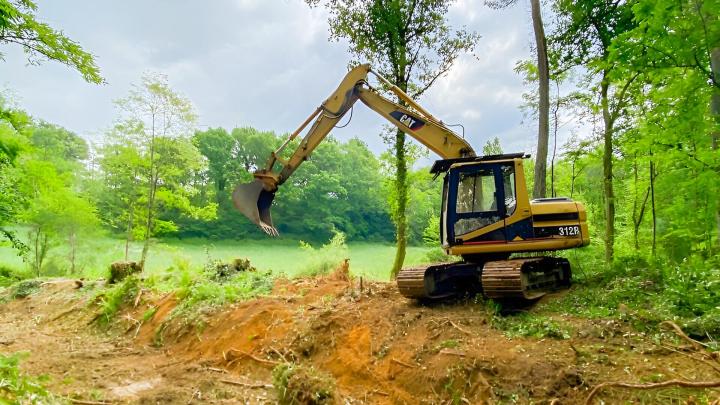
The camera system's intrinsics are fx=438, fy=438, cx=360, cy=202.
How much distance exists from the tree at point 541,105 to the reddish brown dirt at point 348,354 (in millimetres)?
4486

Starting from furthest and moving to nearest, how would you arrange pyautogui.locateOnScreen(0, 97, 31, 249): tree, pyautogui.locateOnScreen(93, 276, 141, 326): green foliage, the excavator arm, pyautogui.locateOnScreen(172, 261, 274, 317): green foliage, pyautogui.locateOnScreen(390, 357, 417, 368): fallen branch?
pyautogui.locateOnScreen(0, 97, 31, 249): tree
pyautogui.locateOnScreen(93, 276, 141, 326): green foliage
pyautogui.locateOnScreen(172, 261, 274, 317): green foliage
the excavator arm
pyautogui.locateOnScreen(390, 357, 417, 368): fallen branch

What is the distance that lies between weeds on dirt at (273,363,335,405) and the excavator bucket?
361 centimetres

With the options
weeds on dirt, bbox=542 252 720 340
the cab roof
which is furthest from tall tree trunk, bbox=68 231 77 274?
weeds on dirt, bbox=542 252 720 340

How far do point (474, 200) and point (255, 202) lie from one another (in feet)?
12.1

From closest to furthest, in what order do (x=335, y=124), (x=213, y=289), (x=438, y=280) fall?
(x=438, y=280)
(x=335, y=124)
(x=213, y=289)

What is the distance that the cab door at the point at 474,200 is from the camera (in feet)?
21.3

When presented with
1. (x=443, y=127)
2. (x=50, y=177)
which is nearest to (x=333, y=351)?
(x=443, y=127)

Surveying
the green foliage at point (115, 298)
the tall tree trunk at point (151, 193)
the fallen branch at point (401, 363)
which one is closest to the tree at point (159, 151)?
the tall tree trunk at point (151, 193)

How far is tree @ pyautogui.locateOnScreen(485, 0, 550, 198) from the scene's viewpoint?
32.6ft

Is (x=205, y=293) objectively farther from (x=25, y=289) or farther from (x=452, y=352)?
(x=25, y=289)

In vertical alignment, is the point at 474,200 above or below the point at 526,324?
above

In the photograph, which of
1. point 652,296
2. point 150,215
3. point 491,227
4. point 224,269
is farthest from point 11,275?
point 652,296

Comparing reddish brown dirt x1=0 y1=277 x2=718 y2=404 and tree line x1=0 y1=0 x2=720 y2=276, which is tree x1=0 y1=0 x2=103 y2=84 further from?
reddish brown dirt x1=0 y1=277 x2=718 y2=404

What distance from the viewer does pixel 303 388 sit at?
3.95 m
